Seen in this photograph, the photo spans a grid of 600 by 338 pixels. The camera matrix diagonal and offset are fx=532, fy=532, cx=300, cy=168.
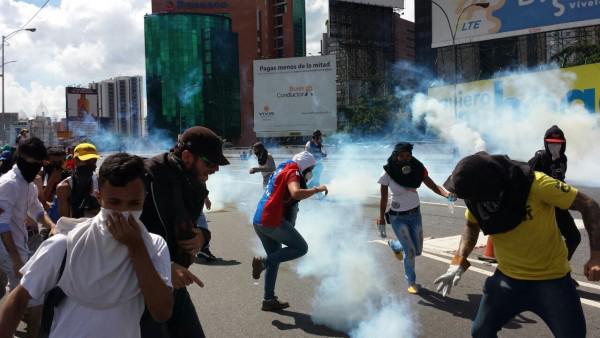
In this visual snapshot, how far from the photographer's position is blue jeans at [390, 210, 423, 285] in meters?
5.59

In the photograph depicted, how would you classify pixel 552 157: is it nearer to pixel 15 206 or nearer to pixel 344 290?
pixel 344 290

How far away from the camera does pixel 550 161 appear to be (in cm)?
576

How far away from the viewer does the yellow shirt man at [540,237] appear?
2.94 m

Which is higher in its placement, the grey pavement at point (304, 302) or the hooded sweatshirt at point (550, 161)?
the hooded sweatshirt at point (550, 161)

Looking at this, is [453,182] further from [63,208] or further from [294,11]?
[294,11]

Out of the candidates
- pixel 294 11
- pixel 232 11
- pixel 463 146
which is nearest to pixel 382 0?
pixel 294 11

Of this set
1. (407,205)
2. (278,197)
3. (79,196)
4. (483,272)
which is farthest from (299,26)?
(79,196)

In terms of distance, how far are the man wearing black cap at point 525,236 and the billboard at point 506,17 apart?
34.9 m

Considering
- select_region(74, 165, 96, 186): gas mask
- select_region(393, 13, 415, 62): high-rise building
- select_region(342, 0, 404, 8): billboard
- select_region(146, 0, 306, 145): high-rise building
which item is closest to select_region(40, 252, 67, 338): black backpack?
select_region(74, 165, 96, 186): gas mask

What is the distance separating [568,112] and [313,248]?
67.1 ft

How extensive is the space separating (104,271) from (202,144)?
1.14 metres

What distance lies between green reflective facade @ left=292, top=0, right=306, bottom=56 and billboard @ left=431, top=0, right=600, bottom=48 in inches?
1663

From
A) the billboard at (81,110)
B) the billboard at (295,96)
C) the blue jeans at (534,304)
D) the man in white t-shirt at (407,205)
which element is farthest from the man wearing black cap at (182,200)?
the billboard at (81,110)

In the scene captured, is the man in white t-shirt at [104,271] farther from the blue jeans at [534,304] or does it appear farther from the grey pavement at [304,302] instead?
the grey pavement at [304,302]
